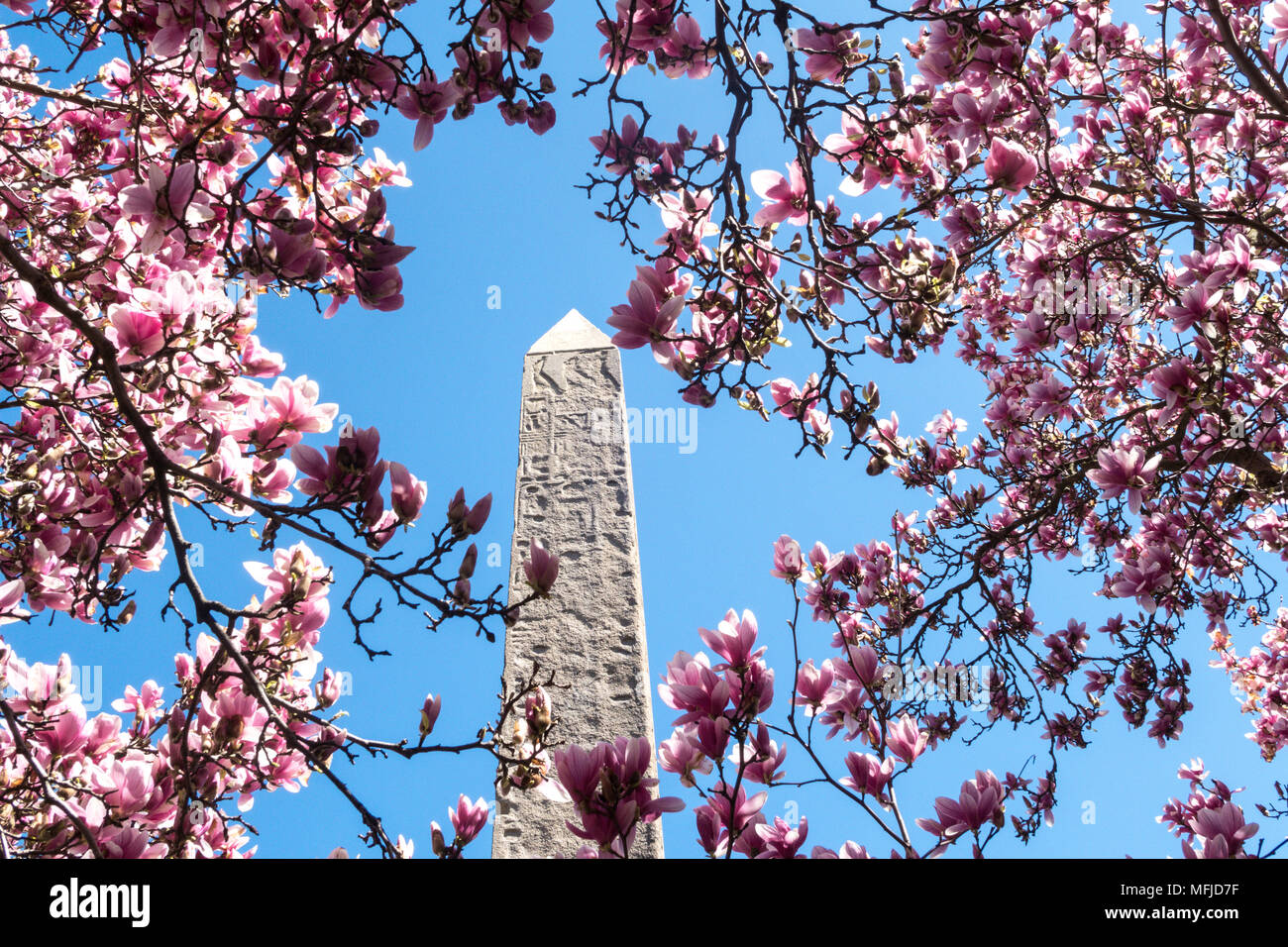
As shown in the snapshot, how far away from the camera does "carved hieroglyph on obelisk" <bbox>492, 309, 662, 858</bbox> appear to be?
3.99 metres

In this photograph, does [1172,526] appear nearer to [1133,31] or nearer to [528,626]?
[1133,31]

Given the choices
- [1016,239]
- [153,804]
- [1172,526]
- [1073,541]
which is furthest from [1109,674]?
[153,804]

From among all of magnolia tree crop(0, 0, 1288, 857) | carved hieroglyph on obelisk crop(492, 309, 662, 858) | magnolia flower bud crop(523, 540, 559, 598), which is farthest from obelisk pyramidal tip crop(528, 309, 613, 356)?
magnolia flower bud crop(523, 540, 559, 598)

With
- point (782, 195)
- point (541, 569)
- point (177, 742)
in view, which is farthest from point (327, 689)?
point (782, 195)

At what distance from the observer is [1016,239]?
162 inches

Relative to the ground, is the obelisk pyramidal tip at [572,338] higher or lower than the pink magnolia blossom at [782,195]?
higher

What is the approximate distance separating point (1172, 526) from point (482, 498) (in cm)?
267

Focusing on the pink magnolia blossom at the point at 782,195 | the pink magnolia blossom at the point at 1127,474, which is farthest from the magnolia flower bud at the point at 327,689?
the pink magnolia blossom at the point at 1127,474

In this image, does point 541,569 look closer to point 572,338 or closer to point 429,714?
point 429,714

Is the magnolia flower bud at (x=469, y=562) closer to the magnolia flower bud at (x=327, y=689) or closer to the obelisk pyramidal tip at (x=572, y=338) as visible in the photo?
the magnolia flower bud at (x=327, y=689)

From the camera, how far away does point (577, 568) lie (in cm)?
470

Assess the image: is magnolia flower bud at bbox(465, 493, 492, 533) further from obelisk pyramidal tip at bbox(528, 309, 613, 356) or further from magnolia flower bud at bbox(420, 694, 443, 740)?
obelisk pyramidal tip at bbox(528, 309, 613, 356)

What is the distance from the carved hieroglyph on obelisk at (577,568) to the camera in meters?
3.99

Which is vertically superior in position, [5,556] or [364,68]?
[364,68]
